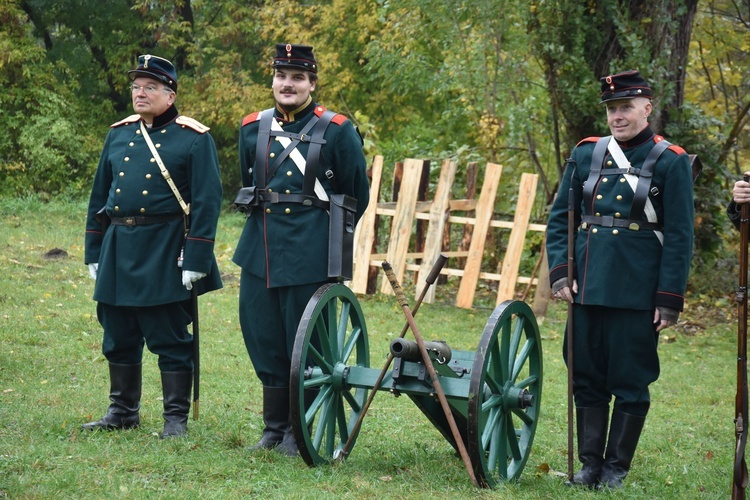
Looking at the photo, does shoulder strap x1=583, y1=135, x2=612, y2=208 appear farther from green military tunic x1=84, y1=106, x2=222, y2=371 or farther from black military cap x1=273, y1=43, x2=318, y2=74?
green military tunic x1=84, y1=106, x2=222, y2=371

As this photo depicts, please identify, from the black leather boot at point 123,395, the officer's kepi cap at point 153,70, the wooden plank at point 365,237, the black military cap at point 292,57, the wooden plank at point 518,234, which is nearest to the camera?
the black military cap at point 292,57

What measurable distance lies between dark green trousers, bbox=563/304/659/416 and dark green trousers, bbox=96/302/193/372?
208 cm

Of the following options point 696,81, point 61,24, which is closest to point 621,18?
point 696,81

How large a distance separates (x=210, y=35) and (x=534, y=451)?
15788 mm

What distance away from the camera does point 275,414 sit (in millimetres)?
5293

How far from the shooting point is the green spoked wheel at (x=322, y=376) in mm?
4621

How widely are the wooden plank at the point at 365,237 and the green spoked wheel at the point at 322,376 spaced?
6333 millimetres

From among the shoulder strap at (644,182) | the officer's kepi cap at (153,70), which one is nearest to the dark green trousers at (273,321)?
the officer's kepi cap at (153,70)

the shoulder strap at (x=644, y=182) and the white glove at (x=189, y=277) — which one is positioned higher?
the shoulder strap at (x=644, y=182)

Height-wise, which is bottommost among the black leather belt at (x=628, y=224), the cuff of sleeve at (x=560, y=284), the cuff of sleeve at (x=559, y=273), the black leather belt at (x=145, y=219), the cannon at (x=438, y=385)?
the cannon at (x=438, y=385)

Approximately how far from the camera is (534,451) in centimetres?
589

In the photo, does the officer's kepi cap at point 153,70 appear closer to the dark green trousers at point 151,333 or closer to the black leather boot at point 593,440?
the dark green trousers at point 151,333

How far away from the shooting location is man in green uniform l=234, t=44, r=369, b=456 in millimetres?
5168

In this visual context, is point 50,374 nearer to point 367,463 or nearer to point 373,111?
point 367,463
